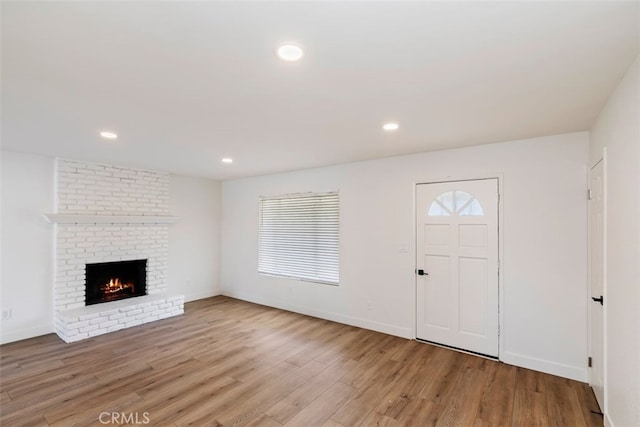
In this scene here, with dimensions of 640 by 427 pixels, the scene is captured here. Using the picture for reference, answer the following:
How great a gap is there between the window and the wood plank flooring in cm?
174

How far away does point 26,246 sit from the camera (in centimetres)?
415

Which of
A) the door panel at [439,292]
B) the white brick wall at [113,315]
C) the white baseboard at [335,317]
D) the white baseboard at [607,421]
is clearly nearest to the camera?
the white baseboard at [607,421]

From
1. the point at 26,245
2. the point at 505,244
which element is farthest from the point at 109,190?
the point at 505,244

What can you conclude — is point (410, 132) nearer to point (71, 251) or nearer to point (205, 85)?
point (205, 85)

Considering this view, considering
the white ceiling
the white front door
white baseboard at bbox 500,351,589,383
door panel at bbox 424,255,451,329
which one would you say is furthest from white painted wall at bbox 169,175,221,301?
white baseboard at bbox 500,351,589,383

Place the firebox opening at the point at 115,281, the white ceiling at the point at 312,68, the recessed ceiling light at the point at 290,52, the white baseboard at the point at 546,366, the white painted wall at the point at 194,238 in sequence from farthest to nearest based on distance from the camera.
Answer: the white painted wall at the point at 194,238
the firebox opening at the point at 115,281
the white baseboard at the point at 546,366
the recessed ceiling light at the point at 290,52
the white ceiling at the point at 312,68

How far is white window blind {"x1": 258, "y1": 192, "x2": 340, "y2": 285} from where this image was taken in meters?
5.00

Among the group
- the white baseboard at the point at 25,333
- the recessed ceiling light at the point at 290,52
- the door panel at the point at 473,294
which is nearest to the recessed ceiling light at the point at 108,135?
the recessed ceiling light at the point at 290,52

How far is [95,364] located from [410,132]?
4344 millimetres

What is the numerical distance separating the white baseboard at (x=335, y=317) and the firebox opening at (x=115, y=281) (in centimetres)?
182

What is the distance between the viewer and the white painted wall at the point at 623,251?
5.54 ft

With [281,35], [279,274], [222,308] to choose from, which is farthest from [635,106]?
[222,308]

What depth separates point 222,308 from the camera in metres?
5.58

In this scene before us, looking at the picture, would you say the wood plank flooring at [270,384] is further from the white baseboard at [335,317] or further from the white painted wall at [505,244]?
the white painted wall at [505,244]
